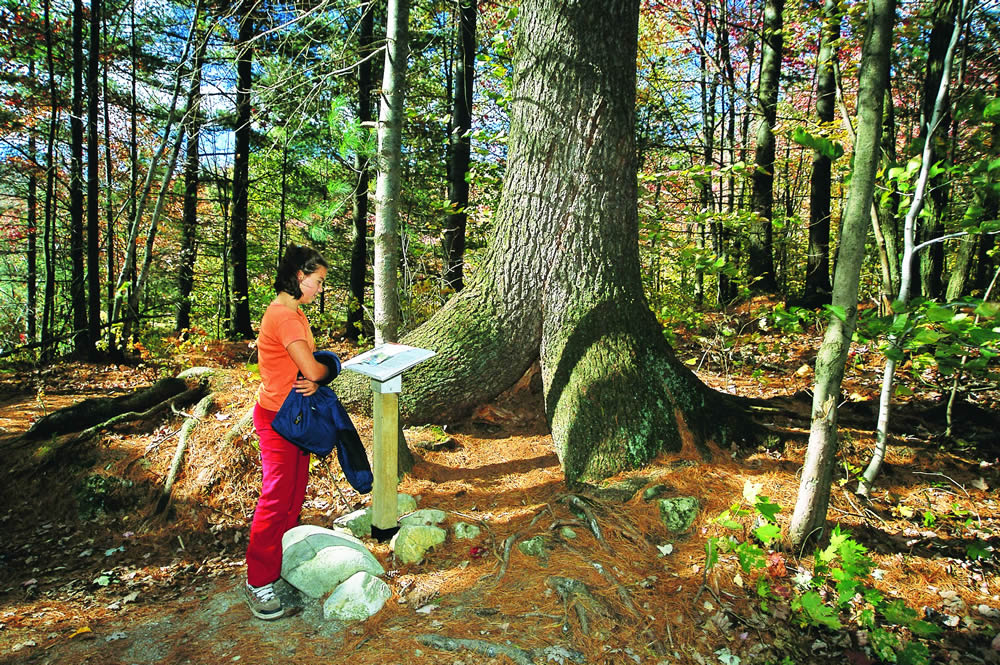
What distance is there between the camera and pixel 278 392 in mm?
3084

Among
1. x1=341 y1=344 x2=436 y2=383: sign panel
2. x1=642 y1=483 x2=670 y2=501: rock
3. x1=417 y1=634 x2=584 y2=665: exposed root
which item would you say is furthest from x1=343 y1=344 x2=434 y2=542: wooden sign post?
x1=642 y1=483 x2=670 y2=501: rock

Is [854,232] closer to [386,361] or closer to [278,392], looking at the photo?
[386,361]

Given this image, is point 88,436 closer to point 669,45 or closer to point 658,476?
point 658,476

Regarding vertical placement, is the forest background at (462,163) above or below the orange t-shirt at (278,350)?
above

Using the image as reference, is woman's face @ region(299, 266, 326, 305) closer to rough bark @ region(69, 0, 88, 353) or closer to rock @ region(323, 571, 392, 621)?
rock @ region(323, 571, 392, 621)

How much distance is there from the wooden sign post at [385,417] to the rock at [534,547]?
89cm

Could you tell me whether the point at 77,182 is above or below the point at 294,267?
above

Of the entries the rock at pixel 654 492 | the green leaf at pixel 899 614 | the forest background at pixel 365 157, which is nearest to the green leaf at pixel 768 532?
the green leaf at pixel 899 614

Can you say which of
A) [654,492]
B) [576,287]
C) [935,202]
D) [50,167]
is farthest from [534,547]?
[50,167]

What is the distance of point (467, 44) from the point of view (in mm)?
9992

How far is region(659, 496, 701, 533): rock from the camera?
3451 mm

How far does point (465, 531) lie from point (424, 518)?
31 cm

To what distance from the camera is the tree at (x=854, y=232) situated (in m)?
2.68

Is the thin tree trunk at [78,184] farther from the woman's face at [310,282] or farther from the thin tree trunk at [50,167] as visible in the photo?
the woman's face at [310,282]
